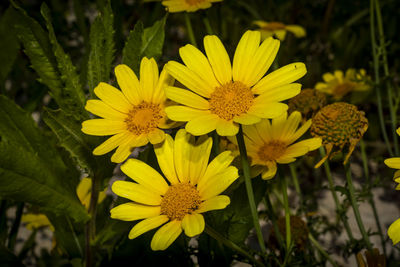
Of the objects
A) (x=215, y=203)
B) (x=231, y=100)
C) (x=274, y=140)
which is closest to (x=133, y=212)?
(x=215, y=203)

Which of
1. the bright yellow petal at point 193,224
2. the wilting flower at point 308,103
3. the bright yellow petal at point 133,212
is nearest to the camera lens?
the bright yellow petal at point 193,224

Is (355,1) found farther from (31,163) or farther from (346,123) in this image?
(31,163)

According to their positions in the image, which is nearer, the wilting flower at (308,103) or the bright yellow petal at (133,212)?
the bright yellow petal at (133,212)

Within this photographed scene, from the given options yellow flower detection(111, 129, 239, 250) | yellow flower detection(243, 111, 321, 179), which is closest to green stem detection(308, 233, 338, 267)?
yellow flower detection(243, 111, 321, 179)

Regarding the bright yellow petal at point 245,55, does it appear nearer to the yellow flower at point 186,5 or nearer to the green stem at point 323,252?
the yellow flower at point 186,5

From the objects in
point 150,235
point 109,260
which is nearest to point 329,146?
point 150,235

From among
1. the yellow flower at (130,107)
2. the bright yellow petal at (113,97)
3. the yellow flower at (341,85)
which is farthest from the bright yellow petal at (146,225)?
the yellow flower at (341,85)
